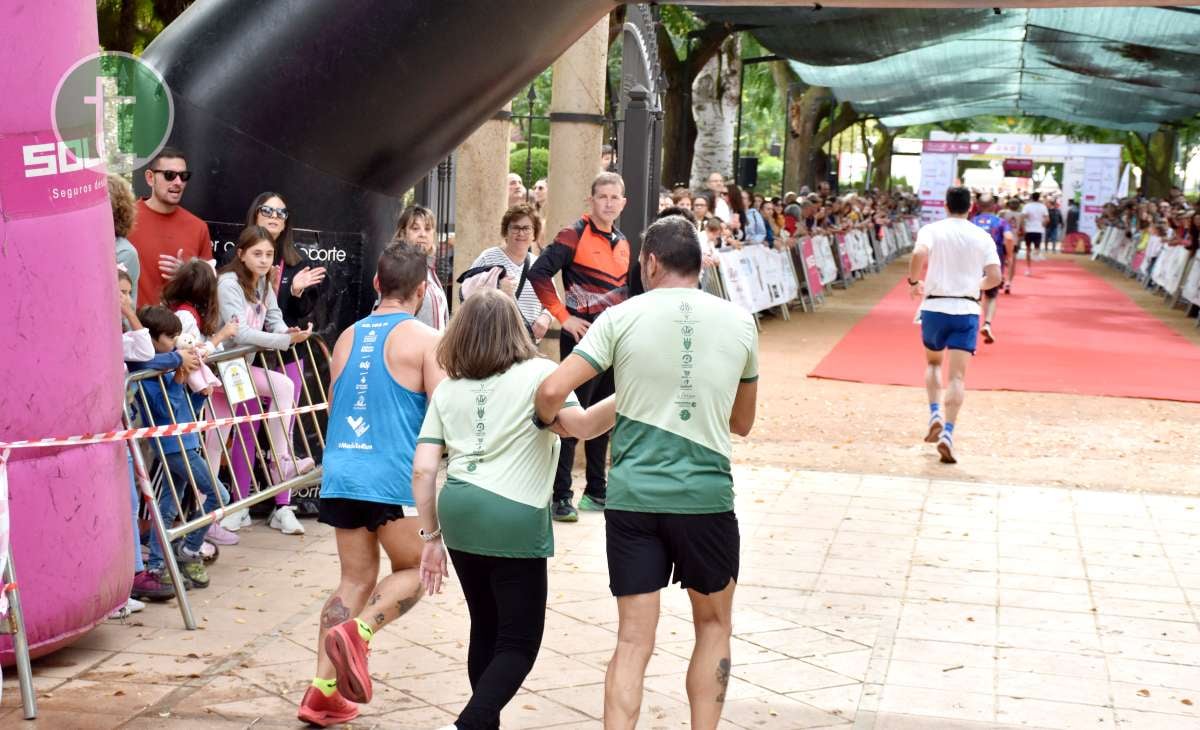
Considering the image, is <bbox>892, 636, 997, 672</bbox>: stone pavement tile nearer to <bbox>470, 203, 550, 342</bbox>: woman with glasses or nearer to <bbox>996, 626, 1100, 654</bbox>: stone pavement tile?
<bbox>996, 626, 1100, 654</bbox>: stone pavement tile

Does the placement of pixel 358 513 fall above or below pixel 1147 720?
above

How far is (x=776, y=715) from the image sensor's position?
16.9 ft

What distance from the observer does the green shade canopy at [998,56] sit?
20.3 metres

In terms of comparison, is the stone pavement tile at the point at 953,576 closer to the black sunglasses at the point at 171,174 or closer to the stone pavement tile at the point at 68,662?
the stone pavement tile at the point at 68,662

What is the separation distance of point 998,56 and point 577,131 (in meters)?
22.1

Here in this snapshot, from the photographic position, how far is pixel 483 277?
26.5 ft

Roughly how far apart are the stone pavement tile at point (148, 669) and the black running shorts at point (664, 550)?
2007mm

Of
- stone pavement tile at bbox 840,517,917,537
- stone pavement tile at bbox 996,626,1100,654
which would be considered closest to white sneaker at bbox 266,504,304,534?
stone pavement tile at bbox 840,517,917,537

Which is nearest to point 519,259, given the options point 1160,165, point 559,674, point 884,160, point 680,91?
point 559,674

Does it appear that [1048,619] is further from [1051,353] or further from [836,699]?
[1051,353]

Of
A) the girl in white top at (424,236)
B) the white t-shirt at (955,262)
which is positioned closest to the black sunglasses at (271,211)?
the girl in white top at (424,236)

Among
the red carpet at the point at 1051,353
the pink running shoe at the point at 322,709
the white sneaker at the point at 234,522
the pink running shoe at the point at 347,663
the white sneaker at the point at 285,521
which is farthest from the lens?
the red carpet at the point at 1051,353

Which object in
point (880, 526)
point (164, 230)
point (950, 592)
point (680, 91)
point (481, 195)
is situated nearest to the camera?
point (950, 592)

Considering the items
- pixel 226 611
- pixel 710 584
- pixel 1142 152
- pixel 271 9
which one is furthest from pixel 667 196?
pixel 1142 152
